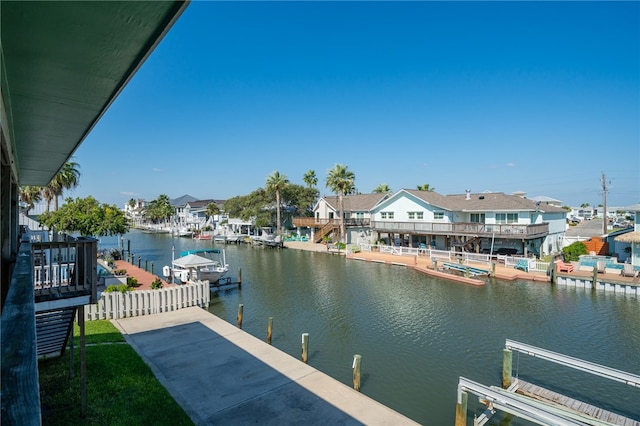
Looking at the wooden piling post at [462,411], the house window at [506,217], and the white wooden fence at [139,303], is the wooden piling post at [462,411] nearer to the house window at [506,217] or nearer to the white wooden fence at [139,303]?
the white wooden fence at [139,303]

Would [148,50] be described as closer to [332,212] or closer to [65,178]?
[65,178]

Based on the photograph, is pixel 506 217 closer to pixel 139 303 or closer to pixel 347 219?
pixel 347 219

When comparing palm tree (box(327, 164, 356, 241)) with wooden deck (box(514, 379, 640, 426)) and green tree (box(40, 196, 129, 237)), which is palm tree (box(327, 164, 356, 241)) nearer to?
green tree (box(40, 196, 129, 237))

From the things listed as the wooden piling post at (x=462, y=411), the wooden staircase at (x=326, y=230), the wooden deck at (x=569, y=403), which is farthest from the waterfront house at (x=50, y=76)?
the wooden staircase at (x=326, y=230)

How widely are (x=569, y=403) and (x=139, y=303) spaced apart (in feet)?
55.0

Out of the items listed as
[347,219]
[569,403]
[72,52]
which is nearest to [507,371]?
[569,403]

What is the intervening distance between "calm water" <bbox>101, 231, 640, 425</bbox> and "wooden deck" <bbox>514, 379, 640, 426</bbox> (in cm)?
100

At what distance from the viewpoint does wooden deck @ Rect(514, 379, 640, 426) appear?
9297 millimetres

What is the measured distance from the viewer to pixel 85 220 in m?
34.6

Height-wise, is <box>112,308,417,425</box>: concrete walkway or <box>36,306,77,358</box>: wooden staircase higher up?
<box>36,306,77,358</box>: wooden staircase

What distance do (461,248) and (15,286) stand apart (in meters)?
39.8

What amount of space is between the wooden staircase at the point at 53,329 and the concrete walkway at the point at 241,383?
2.36 metres

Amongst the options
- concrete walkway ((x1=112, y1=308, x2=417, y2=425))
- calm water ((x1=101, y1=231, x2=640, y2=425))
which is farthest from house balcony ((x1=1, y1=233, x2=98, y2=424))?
calm water ((x1=101, y1=231, x2=640, y2=425))

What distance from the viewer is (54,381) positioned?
9.57m
